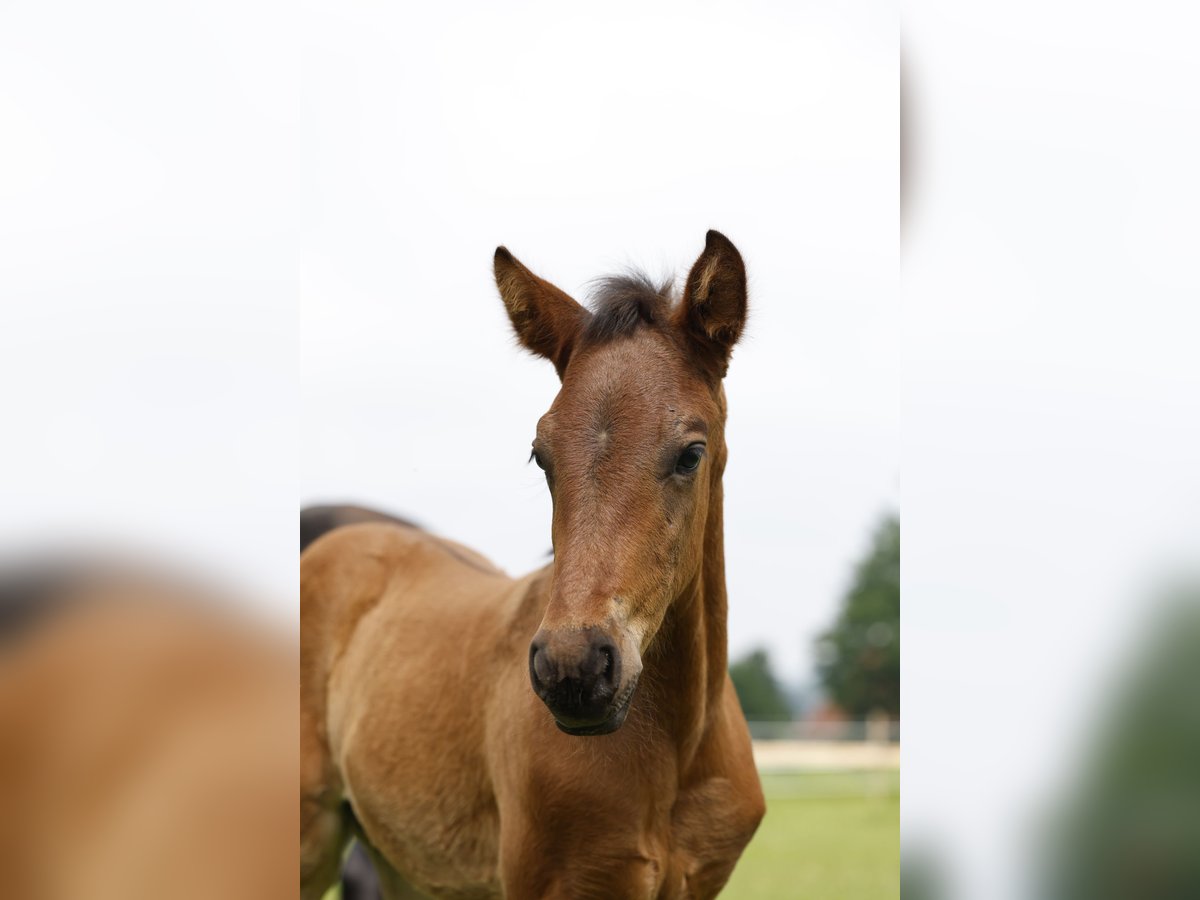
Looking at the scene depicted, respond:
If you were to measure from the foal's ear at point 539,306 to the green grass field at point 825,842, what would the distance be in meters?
2.81

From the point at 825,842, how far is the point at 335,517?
215 inches

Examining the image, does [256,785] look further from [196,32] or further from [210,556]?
[196,32]

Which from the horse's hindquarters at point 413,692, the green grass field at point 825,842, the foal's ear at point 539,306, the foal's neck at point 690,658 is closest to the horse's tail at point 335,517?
the horse's hindquarters at point 413,692

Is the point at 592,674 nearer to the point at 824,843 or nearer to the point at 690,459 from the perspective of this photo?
the point at 690,459

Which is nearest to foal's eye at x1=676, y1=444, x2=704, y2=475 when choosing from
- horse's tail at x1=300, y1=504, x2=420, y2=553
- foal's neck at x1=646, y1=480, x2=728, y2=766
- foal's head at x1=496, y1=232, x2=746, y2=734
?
foal's head at x1=496, y1=232, x2=746, y2=734

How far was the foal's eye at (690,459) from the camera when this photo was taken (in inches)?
86.8

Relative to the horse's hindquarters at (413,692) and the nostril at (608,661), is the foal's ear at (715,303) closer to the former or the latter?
the nostril at (608,661)

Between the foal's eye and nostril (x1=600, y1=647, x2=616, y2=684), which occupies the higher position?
the foal's eye

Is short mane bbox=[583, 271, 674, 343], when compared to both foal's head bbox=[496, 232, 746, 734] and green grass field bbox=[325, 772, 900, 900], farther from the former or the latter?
green grass field bbox=[325, 772, 900, 900]

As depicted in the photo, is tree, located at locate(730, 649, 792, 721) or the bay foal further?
tree, located at locate(730, 649, 792, 721)

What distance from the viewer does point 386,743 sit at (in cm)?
320

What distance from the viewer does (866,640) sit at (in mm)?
21344

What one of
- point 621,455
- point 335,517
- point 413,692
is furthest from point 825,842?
point 621,455

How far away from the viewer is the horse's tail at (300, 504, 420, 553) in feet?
13.3
